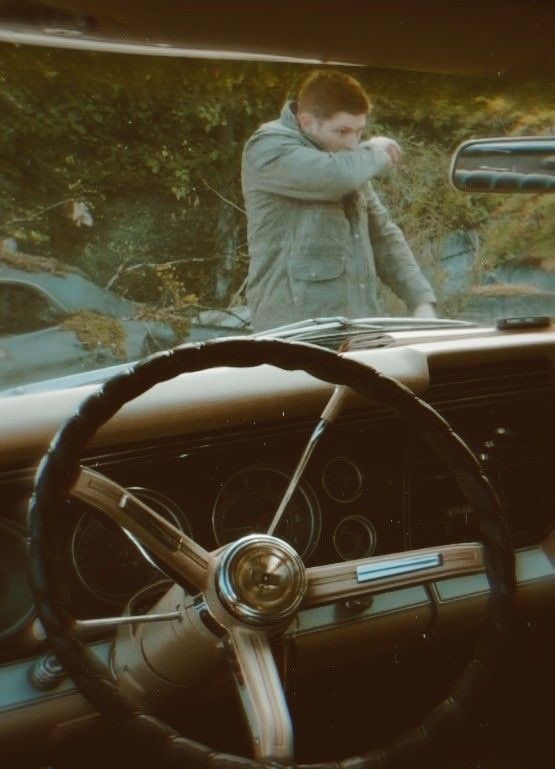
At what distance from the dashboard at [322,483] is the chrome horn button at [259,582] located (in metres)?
0.45

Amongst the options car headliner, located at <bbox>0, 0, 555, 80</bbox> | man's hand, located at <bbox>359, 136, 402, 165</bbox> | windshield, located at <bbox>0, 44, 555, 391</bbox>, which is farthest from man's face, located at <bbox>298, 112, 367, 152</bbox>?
car headliner, located at <bbox>0, 0, 555, 80</bbox>

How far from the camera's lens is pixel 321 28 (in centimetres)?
224

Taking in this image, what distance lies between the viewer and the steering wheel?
1311mm

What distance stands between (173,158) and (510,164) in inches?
84.0

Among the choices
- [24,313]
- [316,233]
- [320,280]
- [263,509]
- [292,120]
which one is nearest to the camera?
[263,509]

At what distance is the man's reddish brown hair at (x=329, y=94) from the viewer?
3.46 meters

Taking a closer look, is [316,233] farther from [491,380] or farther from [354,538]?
[354,538]

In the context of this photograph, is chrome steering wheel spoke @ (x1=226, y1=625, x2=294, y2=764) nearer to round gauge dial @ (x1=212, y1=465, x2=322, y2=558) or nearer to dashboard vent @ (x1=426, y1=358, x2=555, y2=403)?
round gauge dial @ (x1=212, y1=465, x2=322, y2=558)

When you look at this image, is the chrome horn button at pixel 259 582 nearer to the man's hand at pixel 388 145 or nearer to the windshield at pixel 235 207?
the windshield at pixel 235 207

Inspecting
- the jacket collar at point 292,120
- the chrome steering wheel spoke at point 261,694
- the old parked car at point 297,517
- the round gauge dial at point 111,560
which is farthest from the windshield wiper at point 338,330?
the jacket collar at point 292,120

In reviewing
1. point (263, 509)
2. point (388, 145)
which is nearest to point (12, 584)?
point (263, 509)

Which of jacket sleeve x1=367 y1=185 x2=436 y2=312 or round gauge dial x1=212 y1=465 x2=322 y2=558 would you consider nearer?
round gauge dial x1=212 y1=465 x2=322 y2=558

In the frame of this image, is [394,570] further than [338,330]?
No

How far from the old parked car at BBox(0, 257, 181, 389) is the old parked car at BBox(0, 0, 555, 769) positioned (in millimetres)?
653
